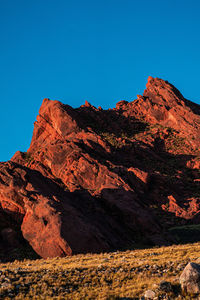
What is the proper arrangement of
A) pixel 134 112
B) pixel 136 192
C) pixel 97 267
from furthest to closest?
1. pixel 134 112
2. pixel 136 192
3. pixel 97 267

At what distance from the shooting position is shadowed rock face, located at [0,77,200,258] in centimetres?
3681

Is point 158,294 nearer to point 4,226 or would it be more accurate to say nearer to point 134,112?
point 4,226

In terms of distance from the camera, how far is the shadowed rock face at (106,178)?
36812 mm

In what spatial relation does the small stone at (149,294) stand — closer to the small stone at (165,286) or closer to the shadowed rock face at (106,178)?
the small stone at (165,286)

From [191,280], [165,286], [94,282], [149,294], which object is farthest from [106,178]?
[149,294]

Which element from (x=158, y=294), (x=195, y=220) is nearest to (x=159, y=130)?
(x=195, y=220)

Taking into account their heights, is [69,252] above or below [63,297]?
above

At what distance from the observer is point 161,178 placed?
59781 millimetres

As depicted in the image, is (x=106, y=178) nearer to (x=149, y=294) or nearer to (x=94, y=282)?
(x=94, y=282)

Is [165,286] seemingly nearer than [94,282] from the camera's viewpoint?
Yes

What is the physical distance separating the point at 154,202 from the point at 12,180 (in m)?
27.8

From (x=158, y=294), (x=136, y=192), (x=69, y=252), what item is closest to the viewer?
(x=158, y=294)

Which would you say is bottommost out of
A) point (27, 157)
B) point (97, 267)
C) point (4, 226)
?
point (97, 267)

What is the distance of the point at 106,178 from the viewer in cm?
5416
